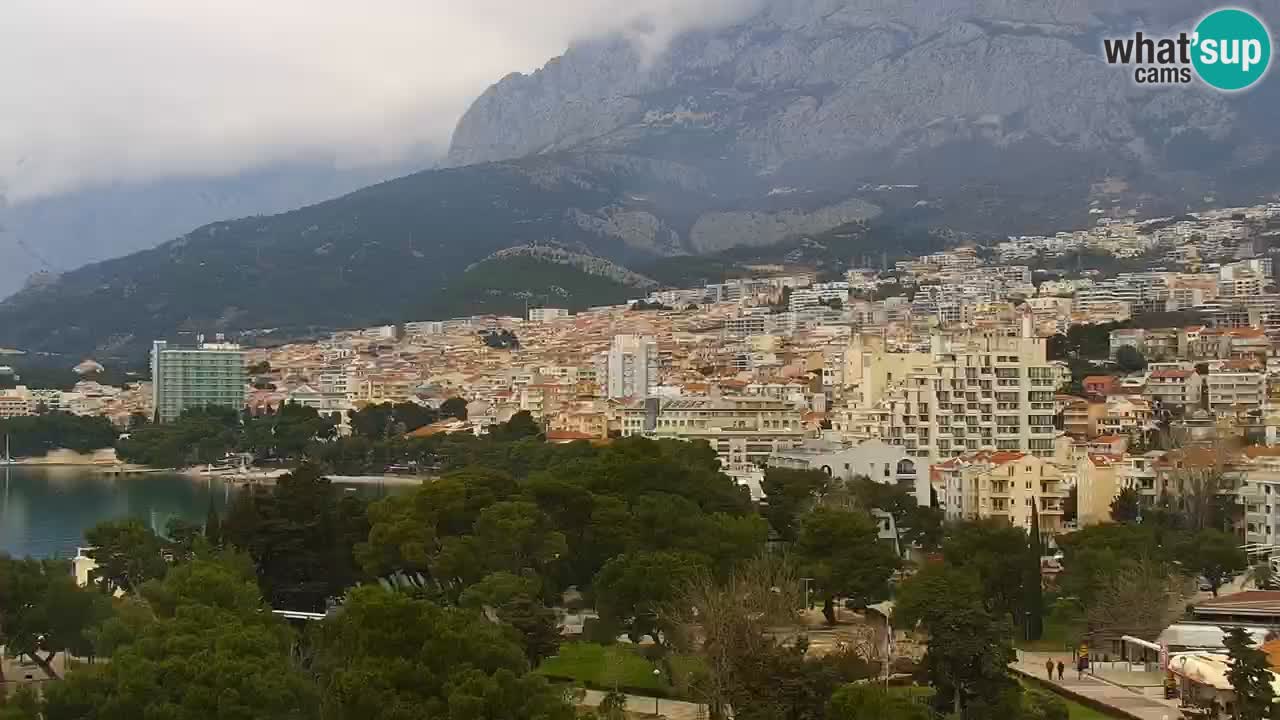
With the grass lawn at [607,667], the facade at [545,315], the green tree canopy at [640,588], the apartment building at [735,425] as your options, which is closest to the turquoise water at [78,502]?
the apartment building at [735,425]

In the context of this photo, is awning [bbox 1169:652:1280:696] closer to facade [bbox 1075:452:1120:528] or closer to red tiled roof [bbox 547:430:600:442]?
facade [bbox 1075:452:1120:528]

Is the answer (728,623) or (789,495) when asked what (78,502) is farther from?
(728,623)

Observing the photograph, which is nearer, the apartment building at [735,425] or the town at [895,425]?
the town at [895,425]

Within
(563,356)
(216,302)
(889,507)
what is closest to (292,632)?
(889,507)

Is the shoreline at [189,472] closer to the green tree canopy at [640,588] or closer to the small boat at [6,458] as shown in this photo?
the small boat at [6,458]

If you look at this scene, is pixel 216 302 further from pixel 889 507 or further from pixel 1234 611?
pixel 1234 611

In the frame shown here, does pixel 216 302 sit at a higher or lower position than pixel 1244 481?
higher

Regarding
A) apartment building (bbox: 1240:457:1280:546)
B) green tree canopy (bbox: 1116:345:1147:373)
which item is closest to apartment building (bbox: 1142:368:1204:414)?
green tree canopy (bbox: 1116:345:1147:373)
